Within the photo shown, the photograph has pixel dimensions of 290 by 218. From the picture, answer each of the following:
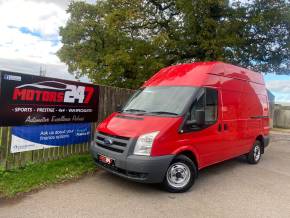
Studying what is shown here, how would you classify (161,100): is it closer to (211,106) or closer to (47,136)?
(211,106)

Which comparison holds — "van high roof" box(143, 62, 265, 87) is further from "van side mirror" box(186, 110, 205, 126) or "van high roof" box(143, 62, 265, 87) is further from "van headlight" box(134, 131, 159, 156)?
"van headlight" box(134, 131, 159, 156)

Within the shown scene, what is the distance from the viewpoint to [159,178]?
5.57 meters

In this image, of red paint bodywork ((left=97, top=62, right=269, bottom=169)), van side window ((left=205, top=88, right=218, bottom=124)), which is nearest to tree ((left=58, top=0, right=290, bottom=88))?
red paint bodywork ((left=97, top=62, right=269, bottom=169))

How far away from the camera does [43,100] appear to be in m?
7.27

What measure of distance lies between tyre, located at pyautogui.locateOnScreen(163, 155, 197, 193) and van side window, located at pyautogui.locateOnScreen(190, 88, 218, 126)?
924 mm

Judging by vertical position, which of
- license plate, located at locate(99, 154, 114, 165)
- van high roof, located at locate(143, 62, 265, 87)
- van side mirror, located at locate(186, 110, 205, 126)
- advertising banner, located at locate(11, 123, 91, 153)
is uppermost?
van high roof, located at locate(143, 62, 265, 87)

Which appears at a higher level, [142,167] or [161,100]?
[161,100]

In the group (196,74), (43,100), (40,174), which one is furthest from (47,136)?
(196,74)

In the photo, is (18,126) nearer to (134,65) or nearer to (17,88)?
(17,88)

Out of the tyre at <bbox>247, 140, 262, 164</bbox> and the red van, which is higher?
the red van

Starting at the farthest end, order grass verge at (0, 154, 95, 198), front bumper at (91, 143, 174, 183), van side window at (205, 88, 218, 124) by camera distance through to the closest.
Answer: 1. van side window at (205, 88, 218, 124)
2. grass verge at (0, 154, 95, 198)
3. front bumper at (91, 143, 174, 183)

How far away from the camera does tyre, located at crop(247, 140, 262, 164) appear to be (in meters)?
8.81

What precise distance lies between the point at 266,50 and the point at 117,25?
838 cm

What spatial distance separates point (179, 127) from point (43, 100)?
3.49 m
